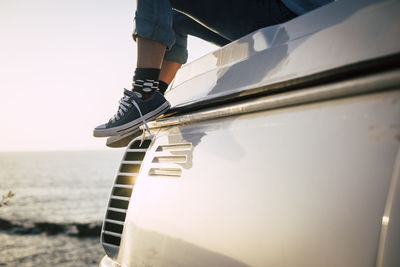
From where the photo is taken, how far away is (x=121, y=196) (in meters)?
1.49

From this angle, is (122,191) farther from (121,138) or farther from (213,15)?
(213,15)

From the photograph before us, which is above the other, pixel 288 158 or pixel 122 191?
pixel 288 158

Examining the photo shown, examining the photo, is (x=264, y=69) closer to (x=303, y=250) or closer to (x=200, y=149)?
(x=200, y=149)

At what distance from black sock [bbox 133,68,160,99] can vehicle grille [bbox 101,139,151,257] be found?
0.24 metres

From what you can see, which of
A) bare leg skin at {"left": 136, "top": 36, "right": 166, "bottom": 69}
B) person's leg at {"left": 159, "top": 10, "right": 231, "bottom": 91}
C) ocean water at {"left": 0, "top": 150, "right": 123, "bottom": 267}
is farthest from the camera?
ocean water at {"left": 0, "top": 150, "right": 123, "bottom": 267}

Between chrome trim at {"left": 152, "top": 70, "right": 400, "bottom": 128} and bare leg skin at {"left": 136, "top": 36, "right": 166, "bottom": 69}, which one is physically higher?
bare leg skin at {"left": 136, "top": 36, "right": 166, "bottom": 69}

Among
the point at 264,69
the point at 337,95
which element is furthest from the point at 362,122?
the point at 264,69

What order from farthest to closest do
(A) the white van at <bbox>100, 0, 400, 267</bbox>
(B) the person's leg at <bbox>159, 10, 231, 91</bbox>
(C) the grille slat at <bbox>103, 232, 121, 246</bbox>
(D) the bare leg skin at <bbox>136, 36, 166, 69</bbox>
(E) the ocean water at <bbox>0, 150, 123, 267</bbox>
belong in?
(E) the ocean water at <bbox>0, 150, 123, 267</bbox> → (B) the person's leg at <bbox>159, 10, 231, 91</bbox> → (D) the bare leg skin at <bbox>136, 36, 166, 69</bbox> → (C) the grille slat at <bbox>103, 232, 121, 246</bbox> → (A) the white van at <bbox>100, 0, 400, 267</bbox>

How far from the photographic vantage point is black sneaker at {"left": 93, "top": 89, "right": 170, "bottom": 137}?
1.48 m

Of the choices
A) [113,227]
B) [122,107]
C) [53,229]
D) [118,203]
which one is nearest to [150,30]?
[122,107]

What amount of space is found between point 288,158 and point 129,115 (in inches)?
37.1

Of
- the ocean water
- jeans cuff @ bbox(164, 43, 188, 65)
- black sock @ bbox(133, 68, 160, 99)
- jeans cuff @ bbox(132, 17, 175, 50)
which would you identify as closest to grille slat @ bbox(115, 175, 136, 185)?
black sock @ bbox(133, 68, 160, 99)

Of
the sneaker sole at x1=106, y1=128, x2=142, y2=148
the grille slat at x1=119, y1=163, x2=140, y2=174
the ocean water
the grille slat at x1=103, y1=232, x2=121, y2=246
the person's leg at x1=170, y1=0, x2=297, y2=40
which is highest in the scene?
the person's leg at x1=170, y1=0, x2=297, y2=40

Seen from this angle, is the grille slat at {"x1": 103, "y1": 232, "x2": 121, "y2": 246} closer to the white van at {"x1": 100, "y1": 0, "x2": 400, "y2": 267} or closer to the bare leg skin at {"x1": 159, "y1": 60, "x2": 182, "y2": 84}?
the white van at {"x1": 100, "y1": 0, "x2": 400, "y2": 267}
